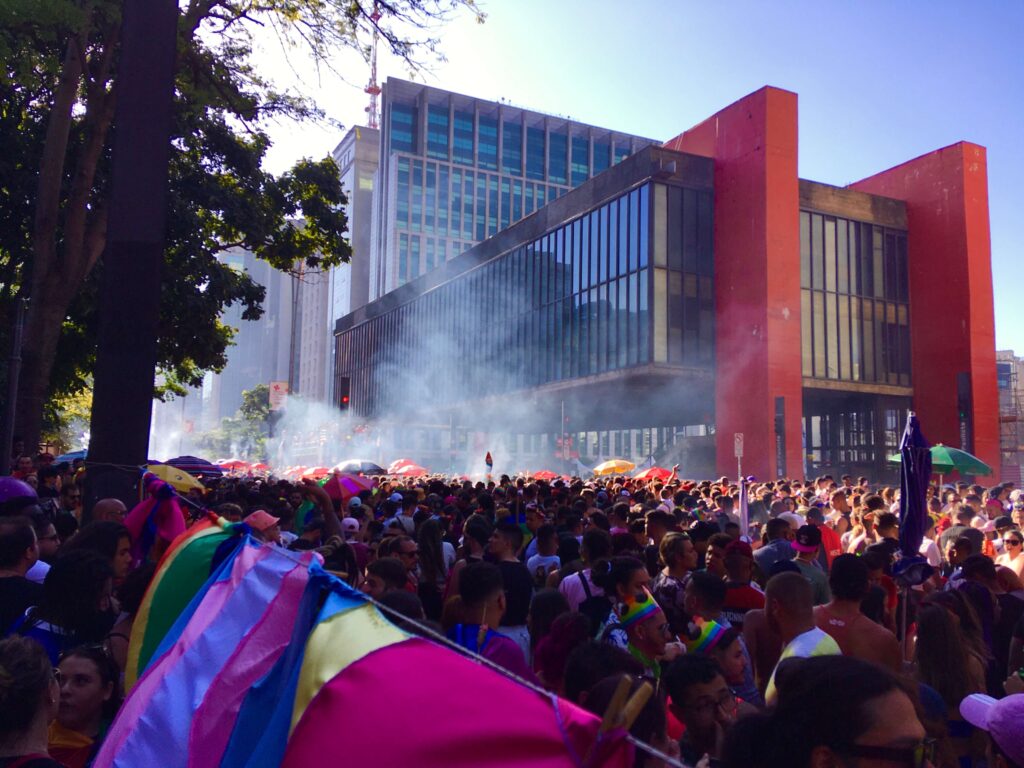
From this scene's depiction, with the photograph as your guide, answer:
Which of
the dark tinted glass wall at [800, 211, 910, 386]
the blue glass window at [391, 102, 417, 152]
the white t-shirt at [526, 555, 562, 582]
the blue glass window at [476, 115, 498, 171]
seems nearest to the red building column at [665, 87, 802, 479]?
the dark tinted glass wall at [800, 211, 910, 386]

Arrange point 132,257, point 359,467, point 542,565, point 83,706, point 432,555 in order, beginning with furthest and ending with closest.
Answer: point 359,467, point 542,565, point 432,555, point 132,257, point 83,706

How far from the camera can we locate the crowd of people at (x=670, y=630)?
203 centimetres

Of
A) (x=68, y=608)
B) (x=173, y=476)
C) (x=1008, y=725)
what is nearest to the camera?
(x=1008, y=725)

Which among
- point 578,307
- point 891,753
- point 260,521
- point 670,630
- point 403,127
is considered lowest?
point 670,630

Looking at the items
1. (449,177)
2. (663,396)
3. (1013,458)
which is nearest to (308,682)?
(663,396)

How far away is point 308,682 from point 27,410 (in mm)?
15964

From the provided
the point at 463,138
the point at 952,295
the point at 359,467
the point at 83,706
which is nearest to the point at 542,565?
the point at 83,706

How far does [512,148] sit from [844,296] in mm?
82102

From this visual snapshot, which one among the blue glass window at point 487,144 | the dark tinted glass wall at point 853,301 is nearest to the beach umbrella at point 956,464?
the dark tinted glass wall at point 853,301

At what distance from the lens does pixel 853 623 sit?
501 centimetres

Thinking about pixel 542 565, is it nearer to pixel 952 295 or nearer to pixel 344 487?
pixel 344 487

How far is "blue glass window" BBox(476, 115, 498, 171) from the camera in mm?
108500

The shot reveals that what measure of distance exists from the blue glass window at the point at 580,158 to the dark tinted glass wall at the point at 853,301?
272 ft

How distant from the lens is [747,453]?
3025cm
